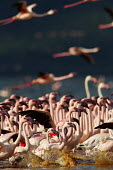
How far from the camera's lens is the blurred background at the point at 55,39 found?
2128 inches

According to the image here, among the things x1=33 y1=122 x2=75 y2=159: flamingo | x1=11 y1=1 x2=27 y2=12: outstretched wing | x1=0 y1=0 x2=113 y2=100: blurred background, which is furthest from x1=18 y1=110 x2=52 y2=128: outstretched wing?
x1=0 y1=0 x2=113 y2=100: blurred background

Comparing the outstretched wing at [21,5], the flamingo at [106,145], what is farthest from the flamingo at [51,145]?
the outstretched wing at [21,5]

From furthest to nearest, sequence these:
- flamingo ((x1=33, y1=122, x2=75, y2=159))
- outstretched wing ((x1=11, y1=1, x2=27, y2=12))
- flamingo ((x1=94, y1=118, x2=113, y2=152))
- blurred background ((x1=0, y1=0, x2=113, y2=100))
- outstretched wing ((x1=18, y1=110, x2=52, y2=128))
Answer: blurred background ((x1=0, y1=0, x2=113, y2=100)) < outstretched wing ((x1=18, y1=110, x2=52, y2=128)) < flamingo ((x1=94, y1=118, x2=113, y2=152)) < flamingo ((x1=33, y1=122, x2=75, y2=159)) < outstretched wing ((x1=11, y1=1, x2=27, y2=12))

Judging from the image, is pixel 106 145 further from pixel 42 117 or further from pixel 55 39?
pixel 55 39

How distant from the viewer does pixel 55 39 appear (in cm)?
5819

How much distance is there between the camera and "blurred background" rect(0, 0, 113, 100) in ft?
177

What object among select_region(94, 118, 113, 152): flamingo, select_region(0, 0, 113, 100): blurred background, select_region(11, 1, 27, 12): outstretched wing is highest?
select_region(11, 1, 27, 12): outstretched wing

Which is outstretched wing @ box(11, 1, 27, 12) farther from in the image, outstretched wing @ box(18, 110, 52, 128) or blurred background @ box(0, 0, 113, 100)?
blurred background @ box(0, 0, 113, 100)

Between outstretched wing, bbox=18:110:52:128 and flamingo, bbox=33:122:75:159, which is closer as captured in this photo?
flamingo, bbox=33:122:75:159

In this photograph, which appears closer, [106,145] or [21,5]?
[21,5]

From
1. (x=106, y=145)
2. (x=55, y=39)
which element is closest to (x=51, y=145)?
(x=106, y=145)

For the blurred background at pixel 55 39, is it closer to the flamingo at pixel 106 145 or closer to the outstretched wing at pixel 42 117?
the outstretched wing at pixel 42 117

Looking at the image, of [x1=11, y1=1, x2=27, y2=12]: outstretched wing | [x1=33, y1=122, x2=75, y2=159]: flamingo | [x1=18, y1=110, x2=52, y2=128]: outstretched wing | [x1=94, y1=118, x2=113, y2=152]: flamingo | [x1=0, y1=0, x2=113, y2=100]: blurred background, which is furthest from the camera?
[x1=0, y1=0, x2=113, y2=100]: blurred background

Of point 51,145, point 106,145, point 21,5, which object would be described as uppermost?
point 21,5
